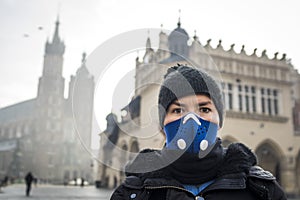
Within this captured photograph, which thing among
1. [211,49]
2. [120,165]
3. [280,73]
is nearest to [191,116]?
[120,165]

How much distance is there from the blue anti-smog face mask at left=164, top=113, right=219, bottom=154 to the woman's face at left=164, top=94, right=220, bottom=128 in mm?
34

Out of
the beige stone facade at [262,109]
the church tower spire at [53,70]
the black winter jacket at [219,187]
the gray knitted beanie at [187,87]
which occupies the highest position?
the church tower spire at [53,70]

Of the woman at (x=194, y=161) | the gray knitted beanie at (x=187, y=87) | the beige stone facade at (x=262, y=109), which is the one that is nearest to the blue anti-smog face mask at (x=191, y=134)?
the woman at (x=194, y=161)

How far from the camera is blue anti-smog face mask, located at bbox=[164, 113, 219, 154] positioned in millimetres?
1572

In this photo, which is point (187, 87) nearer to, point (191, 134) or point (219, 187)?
point (191, 134)

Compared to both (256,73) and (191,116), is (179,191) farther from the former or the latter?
(256,73)

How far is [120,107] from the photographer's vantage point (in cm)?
213

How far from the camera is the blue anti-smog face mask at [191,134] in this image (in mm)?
1572

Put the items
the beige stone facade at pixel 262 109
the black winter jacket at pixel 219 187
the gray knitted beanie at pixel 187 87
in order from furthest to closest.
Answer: the beige stone facade at pixel 262 109 < the gray knitted beanie at pixel 187 87 < the black winter jacket at pixel 219 187

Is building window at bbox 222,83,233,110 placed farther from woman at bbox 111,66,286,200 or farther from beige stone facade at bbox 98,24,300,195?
woman at bbox 111,66,286,200

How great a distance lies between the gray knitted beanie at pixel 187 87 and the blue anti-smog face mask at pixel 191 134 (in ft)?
0.40

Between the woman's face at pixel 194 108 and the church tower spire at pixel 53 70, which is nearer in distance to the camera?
the woman's face at pixel 194 108

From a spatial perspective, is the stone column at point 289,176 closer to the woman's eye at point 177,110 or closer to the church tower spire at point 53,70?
the woman's eye at point 177,110

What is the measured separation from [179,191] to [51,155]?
8826 cm
